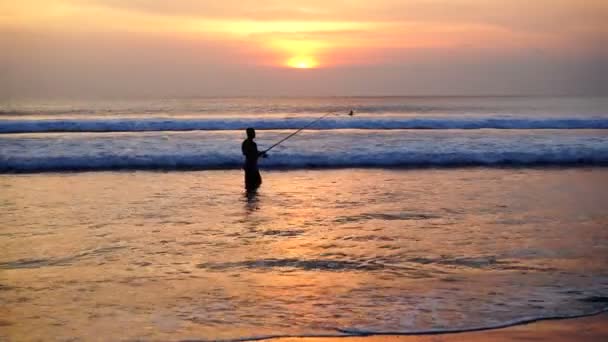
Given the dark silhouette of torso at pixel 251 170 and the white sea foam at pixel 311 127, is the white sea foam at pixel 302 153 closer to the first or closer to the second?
the dark silhouette of torso at pixel 251 170

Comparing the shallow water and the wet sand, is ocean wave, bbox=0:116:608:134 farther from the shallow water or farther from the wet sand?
the wet sand

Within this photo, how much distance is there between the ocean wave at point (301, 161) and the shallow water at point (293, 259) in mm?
3316

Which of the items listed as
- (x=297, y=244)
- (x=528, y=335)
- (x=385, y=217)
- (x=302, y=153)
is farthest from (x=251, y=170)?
(x=528, y=335)

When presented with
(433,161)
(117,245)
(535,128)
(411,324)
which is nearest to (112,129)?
(433,161)

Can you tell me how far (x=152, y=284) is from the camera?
517 centimetres

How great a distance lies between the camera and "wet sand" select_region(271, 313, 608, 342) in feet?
13.0

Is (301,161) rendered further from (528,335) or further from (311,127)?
(528,335)

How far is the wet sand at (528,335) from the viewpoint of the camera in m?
3.97

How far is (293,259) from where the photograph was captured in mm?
5914

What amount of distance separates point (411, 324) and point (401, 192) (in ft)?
19.3

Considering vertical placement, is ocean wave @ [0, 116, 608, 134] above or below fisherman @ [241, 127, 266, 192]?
above

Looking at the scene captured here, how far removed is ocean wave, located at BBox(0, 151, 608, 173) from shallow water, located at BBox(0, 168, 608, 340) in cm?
332

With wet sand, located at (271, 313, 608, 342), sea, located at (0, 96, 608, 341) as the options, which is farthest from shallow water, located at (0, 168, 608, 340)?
wet sand, located at (271, 313, 608, 342)

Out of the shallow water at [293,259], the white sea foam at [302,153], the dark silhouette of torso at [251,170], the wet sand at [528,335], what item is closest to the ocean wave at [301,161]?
the white sea foam at [302,153]
